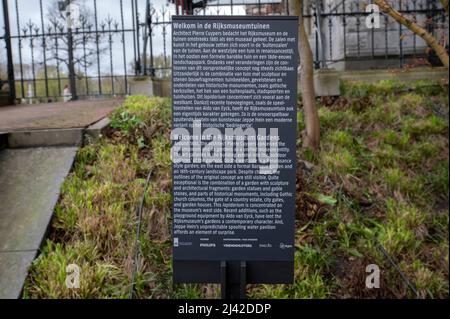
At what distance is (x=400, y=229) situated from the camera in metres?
3.60

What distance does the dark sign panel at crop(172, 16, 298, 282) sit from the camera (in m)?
2.48

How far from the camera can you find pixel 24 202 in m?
3.59

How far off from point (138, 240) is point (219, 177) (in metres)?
1.18

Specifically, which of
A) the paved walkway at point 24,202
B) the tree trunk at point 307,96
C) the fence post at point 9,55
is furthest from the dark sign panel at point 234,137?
the fence post at point 9,55

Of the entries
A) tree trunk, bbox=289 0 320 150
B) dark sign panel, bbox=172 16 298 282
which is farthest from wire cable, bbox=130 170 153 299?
tree trunk, bbox=289 0 320 150

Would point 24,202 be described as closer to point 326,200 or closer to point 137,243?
point 137,243

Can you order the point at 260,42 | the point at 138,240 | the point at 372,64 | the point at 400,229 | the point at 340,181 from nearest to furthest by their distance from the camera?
1. the point at 260,42
2. the point at 138,240
3. the point at 400,229
4. the point at 340,181
5. the point at 372,64

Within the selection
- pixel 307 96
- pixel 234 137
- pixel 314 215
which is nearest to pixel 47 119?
pixel 307 96

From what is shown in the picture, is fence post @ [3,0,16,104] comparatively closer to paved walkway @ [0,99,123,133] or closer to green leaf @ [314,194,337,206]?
paved walkway @ [0,99,123,133]

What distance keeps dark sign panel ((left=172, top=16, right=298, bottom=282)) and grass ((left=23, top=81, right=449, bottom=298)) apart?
2.52 feet

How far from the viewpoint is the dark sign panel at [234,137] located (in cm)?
248

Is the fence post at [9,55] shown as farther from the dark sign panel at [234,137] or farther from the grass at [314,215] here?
the dark sign panel at [234,137]

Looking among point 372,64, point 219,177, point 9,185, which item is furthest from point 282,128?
point 372,64
